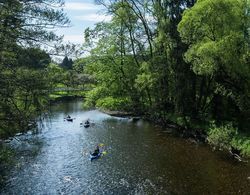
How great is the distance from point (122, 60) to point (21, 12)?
31171 mm

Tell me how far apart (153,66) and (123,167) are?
54.6 feet

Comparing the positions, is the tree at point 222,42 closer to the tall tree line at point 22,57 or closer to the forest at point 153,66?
the forest at point 153,66

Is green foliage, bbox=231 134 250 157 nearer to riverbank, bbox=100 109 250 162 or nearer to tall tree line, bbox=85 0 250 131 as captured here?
riverbank, bbox=100 109 250 162

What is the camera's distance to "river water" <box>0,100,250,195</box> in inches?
626

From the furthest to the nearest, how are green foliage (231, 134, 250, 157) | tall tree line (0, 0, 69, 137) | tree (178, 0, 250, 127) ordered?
1. tree (178, 0, 250, 127)
2. green foliage (231, 134, 250, 157)
3. tall tree line (0, 0, 69, 137)

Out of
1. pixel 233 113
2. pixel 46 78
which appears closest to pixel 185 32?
pixel 233 113

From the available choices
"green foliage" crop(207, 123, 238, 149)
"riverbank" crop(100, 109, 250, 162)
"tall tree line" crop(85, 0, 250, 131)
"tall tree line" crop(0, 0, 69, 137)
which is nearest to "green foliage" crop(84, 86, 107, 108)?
"tall tree line" crop(85, 0, 250, 131)

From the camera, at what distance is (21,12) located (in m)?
11.1

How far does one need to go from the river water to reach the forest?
2.10 meters

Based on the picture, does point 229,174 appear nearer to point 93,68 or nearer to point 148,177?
point 148,177

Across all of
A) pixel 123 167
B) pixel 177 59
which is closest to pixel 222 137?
pixel 123 167

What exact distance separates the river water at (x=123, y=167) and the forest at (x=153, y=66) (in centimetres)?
210

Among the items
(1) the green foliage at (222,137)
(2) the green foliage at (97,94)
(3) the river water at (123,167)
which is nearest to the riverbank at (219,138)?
(1) the green foliage at (222,137)

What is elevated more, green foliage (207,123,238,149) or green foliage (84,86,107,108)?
green foliage (84,86,107,108)
